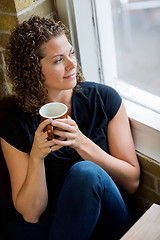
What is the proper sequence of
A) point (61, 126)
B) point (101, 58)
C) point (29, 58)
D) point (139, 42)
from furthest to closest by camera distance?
point (139, 42)
point (101, 58)
point (29, 58)
point (61, 126)

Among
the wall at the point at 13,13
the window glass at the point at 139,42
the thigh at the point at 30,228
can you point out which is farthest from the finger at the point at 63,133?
the window glass at the point at 139,42

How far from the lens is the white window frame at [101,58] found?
1.65 meters

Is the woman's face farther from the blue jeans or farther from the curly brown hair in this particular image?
the blue jeans

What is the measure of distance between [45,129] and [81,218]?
0.36 m

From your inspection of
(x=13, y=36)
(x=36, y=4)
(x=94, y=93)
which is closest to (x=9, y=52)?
(x=13, y=36)

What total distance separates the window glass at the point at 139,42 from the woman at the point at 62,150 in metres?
2.52

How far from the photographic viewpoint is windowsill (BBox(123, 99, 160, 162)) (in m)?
1.61

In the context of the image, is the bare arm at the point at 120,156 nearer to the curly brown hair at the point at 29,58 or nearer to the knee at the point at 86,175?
the knee at the point at 86,175

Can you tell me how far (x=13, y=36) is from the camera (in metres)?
1.50

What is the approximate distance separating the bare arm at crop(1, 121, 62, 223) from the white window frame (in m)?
0.53

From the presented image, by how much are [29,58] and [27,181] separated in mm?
520

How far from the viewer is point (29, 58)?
1437 mm

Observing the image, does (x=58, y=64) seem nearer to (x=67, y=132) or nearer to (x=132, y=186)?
(x=67, y=132)

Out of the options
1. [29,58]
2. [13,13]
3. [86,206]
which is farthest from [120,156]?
[13,13]
